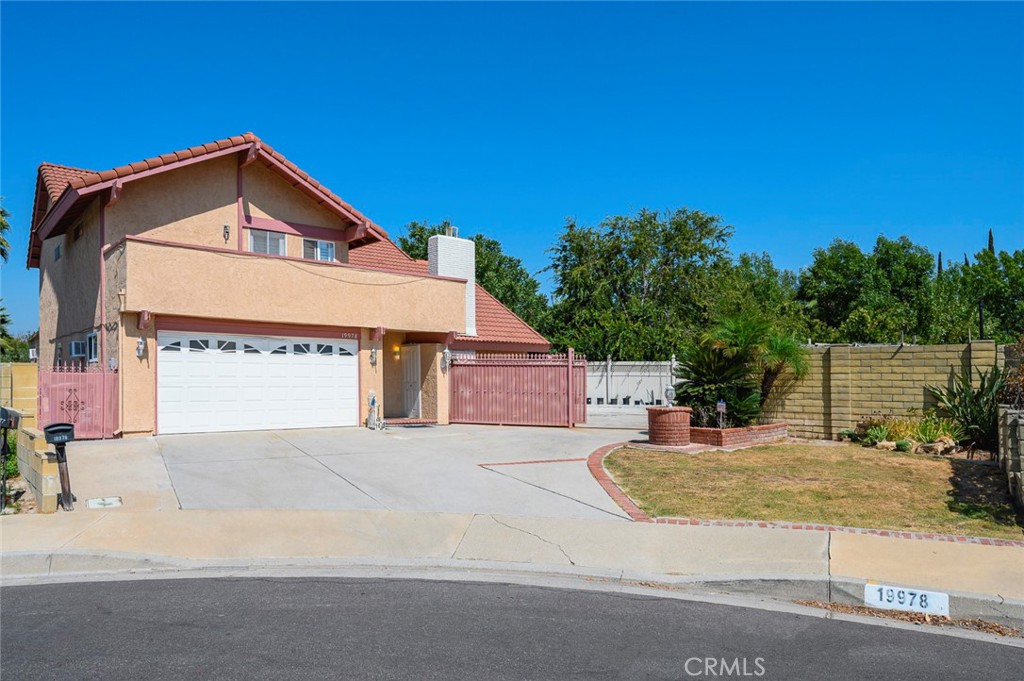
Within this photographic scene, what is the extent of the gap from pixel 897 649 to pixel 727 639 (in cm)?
122

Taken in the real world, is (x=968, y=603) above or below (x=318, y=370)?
below

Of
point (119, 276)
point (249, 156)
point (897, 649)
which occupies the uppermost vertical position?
point (249, 156)

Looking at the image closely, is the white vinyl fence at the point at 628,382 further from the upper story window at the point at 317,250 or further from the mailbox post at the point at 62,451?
the mailbox post at the point at 62,451

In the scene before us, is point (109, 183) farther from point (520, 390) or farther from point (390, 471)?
point (520, 390)

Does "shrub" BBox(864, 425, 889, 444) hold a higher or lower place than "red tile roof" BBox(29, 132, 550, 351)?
lower

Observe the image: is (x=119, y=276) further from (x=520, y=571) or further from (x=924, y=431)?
(x=924, y=431)

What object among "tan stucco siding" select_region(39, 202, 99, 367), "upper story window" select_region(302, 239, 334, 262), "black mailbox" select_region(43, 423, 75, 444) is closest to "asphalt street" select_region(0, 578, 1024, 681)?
A: "black mailbox" select_region(43, 423, 75, 444)

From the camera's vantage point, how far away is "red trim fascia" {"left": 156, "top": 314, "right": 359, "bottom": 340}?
55.3 feet

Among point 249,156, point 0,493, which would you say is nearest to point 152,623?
point 0,493

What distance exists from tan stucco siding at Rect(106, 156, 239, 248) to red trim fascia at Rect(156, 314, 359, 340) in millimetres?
2053

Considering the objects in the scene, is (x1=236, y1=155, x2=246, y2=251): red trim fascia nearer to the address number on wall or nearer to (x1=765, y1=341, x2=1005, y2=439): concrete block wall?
(x1=765, y1=341, x2=1005, y2=439): concrete block wall

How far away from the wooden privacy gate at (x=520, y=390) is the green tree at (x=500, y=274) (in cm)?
2444

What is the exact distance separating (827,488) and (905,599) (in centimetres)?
480

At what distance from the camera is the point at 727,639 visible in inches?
235
